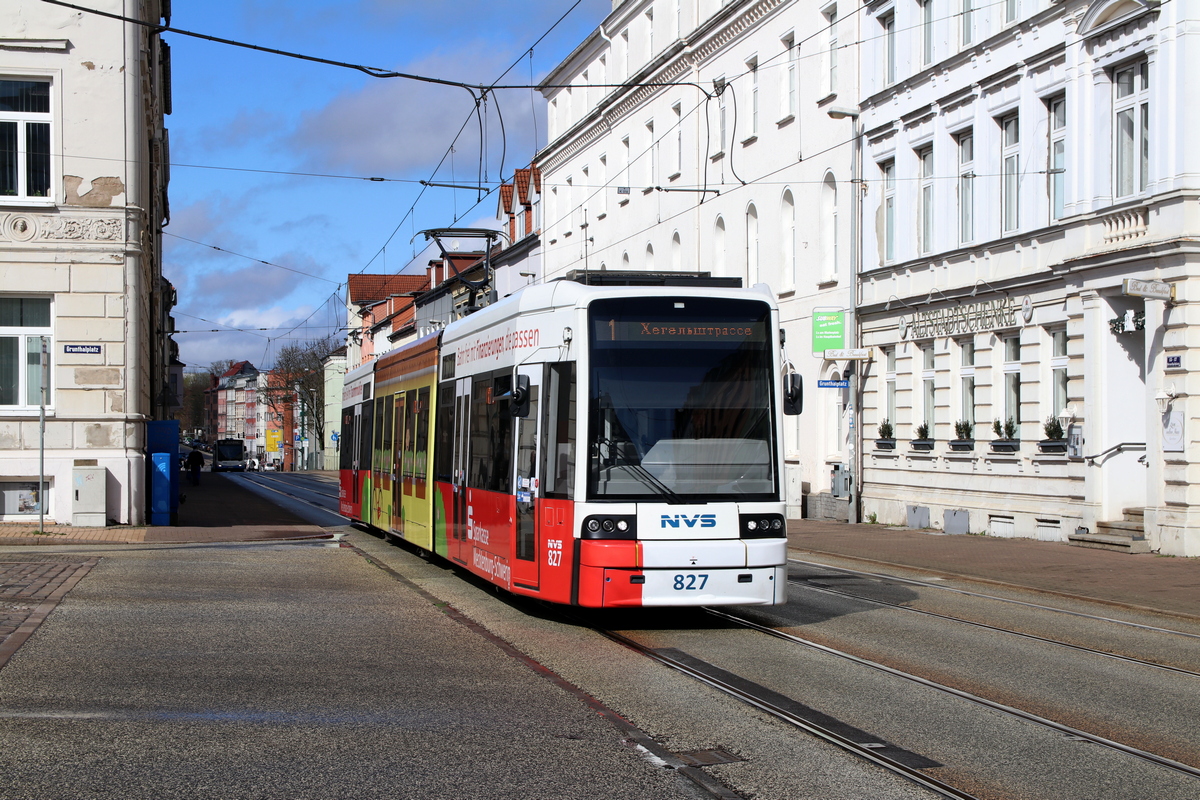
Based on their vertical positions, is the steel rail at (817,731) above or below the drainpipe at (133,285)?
below

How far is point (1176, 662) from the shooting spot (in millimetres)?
10594

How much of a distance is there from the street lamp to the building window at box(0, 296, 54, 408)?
56.8ft

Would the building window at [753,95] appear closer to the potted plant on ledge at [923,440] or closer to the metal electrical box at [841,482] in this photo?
the metal electrical box at [841,482]

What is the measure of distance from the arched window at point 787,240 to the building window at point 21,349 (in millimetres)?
19017

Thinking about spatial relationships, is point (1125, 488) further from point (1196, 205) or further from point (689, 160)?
point (689, 160)

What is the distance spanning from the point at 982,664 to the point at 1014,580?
7469 millimetres

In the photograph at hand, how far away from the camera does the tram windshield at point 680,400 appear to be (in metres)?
11.6

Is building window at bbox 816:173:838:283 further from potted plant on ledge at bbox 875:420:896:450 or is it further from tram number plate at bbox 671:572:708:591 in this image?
tram number plate at bbox 671:572:708:591

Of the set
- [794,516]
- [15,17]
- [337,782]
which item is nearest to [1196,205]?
[794,516]

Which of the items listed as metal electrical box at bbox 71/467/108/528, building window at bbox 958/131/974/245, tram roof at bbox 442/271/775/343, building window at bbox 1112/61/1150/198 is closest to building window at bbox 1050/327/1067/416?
building window at bbox 1112/61/1150/198

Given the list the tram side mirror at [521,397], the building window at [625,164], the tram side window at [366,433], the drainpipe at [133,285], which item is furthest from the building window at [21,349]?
the building window at [625,164]

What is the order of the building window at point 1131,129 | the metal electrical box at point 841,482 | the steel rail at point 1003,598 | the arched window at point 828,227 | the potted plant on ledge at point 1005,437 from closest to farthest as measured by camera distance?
the steel rail at point 1003,598 < the building window at point 1131,129 < the potted plant on ledge at point 1005,437 < the metal electrical box at point 841,482 < the arched window at point 828,227

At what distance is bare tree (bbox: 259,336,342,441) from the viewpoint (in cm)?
10700

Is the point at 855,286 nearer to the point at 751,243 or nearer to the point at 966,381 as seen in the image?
the point at 966,381
